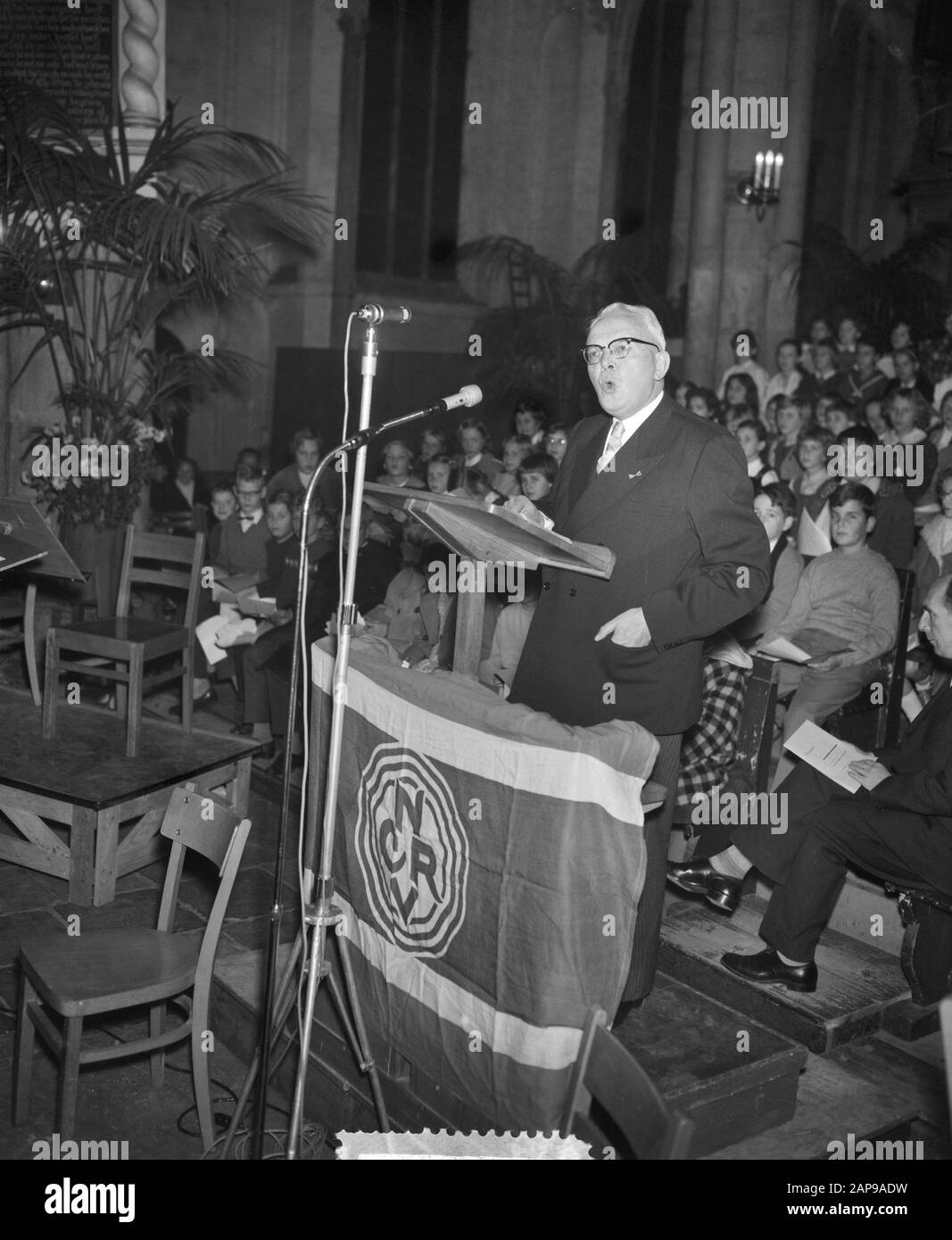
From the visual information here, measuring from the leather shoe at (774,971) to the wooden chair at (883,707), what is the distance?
49.0 inches

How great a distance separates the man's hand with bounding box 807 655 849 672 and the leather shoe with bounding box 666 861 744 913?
1038mm

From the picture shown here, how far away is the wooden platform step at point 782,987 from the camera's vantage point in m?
3.37

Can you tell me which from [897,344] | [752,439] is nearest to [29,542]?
[752,439]

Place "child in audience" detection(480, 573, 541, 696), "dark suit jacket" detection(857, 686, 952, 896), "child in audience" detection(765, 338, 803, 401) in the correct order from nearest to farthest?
"dark suit jacket" detection(857, 686, 952, 896)
"child in audience" detection(480, 573, 541, 696)
"child in audience" detection(765, 338, 803, 401)

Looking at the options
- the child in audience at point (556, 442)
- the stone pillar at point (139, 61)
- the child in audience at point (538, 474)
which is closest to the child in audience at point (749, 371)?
the child in audience at point (556, 442)

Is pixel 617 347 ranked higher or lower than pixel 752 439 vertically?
higher

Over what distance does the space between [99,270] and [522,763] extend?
516 cm

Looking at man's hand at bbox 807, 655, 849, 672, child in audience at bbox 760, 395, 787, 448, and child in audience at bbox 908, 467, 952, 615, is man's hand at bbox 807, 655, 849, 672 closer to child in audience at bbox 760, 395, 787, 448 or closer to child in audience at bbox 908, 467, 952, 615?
child in audience at bbox 908, 467, 952, 615

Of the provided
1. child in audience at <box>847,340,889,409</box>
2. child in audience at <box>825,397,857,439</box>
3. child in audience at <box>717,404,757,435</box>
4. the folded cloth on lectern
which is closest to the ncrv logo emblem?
the folded cloth on lectern

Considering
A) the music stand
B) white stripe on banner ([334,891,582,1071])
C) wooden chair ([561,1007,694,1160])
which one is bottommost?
white stripe on banner ([334,891,582,1071])

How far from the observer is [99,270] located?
666cm

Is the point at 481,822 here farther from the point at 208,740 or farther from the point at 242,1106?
the point at 208,740

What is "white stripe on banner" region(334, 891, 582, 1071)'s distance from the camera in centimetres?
241

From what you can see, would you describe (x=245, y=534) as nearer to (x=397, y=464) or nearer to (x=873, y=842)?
(x=397, y=464)
